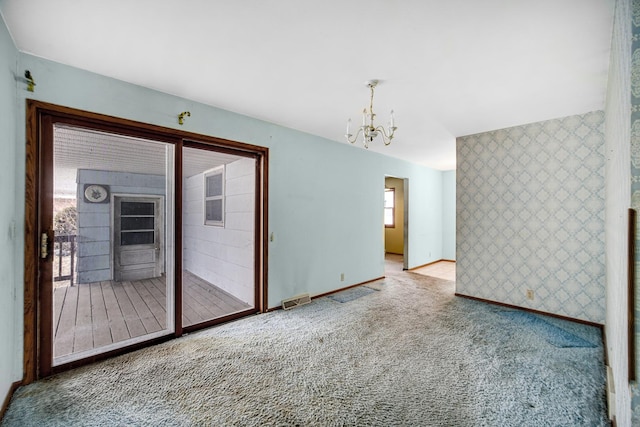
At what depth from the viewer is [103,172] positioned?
3223 millimetres

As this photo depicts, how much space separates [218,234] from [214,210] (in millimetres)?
437

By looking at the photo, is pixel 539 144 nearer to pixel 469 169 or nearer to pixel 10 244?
pixel 469 169

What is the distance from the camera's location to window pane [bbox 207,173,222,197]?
15.1ft

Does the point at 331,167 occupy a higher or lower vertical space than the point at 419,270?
higher

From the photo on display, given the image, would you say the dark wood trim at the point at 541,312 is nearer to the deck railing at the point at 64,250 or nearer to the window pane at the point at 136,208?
the window pane at the point at 136,208

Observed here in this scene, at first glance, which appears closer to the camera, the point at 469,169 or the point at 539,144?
the point at 539,144

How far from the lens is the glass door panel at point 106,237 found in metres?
2.42

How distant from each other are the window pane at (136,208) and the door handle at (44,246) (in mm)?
893

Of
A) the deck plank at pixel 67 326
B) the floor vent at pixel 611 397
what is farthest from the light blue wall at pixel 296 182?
the floor vent at pixel 611 397

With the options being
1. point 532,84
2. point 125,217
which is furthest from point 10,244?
point 532,84

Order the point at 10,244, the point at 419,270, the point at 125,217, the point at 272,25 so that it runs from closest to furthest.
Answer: the point at 272,25 → the point at 10,244 → the point at 125,217 → the point at 419,270

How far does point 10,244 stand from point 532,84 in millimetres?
4297

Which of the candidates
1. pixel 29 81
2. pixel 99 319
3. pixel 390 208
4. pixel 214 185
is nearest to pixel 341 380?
pixel 99 319

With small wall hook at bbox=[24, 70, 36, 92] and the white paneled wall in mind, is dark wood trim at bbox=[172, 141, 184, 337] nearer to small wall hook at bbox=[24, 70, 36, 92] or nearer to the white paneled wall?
the white paneled wall
